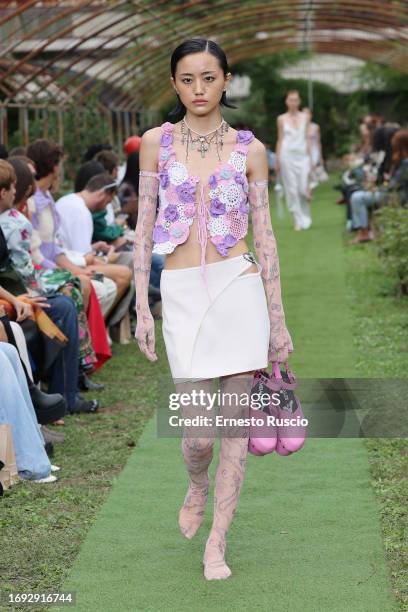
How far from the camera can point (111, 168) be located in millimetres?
10125

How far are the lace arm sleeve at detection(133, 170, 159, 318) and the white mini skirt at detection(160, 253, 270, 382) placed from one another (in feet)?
0.37

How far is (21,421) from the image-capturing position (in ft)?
17.9

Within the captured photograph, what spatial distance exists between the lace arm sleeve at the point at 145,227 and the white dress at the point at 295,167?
13.9 m

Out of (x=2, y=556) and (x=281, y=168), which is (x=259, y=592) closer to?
(x=2, y=556)

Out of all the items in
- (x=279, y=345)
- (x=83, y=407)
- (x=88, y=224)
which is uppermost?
(x=279, y=345)

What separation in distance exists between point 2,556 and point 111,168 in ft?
19.9

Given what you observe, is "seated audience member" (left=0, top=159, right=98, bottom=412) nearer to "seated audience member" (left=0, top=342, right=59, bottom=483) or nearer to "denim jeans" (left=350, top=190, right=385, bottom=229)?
"seated audience member" (left=0, top=342, right=59, bottom=483)

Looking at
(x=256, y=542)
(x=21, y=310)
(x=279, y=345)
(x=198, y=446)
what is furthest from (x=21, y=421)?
(x=279, y=345)

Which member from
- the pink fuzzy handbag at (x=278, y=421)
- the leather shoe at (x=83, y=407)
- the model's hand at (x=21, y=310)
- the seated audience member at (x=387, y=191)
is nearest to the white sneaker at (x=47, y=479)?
the model's hand at (x=21, y=310)

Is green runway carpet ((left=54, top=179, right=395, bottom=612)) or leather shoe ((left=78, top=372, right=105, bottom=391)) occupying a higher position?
green runway carpet ((left=54, top=179, right=395, bottom=612))

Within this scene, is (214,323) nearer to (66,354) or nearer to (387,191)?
(66,354)

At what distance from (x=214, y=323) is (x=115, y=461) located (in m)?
1.98

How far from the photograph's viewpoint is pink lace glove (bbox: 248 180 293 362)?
423 centimetres

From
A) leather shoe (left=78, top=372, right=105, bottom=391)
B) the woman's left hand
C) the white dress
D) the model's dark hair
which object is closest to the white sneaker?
the woman's left hand
